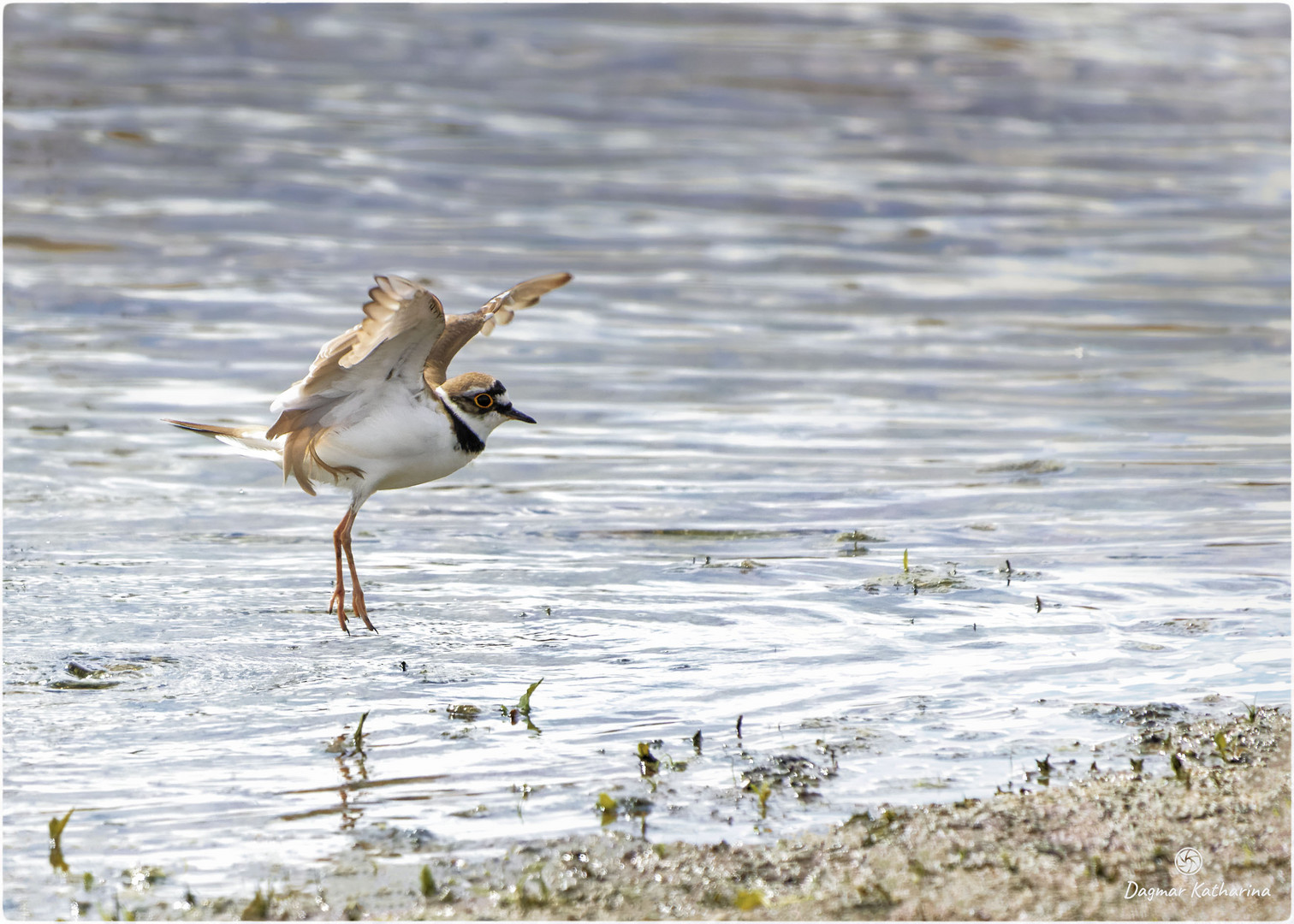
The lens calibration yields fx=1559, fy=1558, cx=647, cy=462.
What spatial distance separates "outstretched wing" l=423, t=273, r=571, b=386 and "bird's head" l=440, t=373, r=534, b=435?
0.61 ft

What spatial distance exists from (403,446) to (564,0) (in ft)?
64.3

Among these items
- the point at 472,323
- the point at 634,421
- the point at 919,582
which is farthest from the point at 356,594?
the point at 634,421

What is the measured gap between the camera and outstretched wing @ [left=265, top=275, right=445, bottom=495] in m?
6.36

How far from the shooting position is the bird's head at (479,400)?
25.4 feet

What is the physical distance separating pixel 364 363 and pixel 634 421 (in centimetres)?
455

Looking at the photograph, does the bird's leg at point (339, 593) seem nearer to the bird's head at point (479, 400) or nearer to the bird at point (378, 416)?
the bird at point (378, 416)

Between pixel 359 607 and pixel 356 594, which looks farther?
pixel 356 594

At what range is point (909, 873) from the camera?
4.30 m

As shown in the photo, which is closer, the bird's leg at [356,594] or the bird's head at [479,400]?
the bird's leg at [356,594]

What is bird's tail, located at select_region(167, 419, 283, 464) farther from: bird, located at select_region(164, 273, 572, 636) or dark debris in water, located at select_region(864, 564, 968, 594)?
dark debris in water, located at select_region(864, 564, 968, 594)

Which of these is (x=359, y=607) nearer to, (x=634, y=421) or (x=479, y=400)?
(x=479, y=400)

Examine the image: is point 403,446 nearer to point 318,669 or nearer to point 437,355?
point 437,355

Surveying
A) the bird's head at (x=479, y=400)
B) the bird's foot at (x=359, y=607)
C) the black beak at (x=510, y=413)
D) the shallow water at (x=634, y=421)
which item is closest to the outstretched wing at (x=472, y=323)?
the bird's head at (x=479, y=400)

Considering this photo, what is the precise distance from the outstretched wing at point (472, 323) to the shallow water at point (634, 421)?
1012 mm
